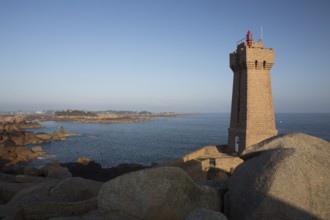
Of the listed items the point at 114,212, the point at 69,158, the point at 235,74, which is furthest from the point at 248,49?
the point at 69,158

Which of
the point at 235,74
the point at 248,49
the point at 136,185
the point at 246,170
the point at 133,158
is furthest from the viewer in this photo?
the point at 133,158

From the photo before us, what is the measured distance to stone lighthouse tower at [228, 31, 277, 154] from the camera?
18594mm

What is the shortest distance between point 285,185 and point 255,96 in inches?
601

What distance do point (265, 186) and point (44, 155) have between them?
128 ft

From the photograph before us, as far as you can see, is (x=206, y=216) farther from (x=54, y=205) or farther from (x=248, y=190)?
(x=54, y=205)

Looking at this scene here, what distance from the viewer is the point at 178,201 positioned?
4.52 metres

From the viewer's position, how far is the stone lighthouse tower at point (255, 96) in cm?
1859

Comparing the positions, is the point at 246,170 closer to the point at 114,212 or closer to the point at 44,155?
the point at 114,212

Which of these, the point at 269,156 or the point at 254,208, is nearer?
the point at 254,208

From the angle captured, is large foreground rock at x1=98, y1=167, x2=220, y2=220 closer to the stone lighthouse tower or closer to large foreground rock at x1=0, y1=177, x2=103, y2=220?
large foreground rock at x1=0, y1=177, x2=103, y2=220

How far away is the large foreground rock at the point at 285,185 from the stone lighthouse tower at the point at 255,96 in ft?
45.6

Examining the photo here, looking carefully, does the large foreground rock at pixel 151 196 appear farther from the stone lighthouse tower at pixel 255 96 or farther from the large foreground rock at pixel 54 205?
the stone lighthouse tower at pixel 255 96

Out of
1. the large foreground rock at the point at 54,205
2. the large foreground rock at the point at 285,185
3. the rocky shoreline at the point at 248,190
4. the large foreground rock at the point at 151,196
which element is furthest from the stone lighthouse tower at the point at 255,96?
the large foreground rock at the point at 151,196

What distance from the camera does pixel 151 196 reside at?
4398 mm
